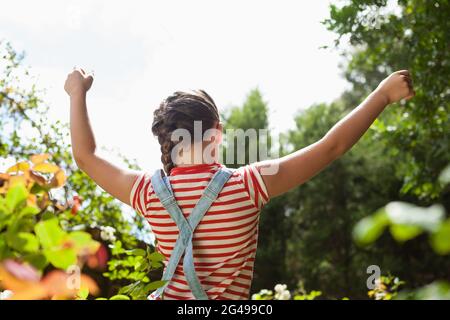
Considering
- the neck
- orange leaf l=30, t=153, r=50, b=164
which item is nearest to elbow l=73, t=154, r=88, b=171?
the neck

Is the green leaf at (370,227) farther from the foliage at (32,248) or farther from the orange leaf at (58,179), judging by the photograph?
the orange leaf at (58,179)

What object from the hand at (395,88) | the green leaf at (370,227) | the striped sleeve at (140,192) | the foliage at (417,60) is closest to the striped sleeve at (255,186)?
the striped sleeve at (140,192)

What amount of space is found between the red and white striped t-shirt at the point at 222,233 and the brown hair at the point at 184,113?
0.18m

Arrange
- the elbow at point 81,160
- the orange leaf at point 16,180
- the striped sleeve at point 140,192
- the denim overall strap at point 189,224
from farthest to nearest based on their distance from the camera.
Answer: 1. the elbow at point 81,160
2. the striped sleeve at point 140,192
3. the denim overall strap at point 189,224
4. the orange leaf at point 16,180

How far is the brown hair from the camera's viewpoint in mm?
1596

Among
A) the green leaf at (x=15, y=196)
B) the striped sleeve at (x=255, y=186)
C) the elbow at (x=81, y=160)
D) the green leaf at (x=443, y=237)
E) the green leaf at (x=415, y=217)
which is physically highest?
the elbow at (x=81, y=160)

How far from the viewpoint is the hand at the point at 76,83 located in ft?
5.54

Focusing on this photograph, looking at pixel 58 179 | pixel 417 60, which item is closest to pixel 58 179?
pixel 58 179

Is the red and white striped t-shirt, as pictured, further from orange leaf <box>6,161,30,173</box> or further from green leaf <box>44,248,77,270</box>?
green leaf <box>44,248,77,270</box>

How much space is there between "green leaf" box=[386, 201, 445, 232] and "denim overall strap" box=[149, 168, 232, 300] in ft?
3.06

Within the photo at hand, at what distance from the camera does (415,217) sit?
0.48m

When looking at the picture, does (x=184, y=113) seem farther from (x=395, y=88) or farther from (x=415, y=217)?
(x=415, y=217)

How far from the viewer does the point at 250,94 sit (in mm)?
22344

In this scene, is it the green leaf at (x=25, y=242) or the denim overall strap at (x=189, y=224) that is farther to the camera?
the denim overall strap at (x=189, y=224)
